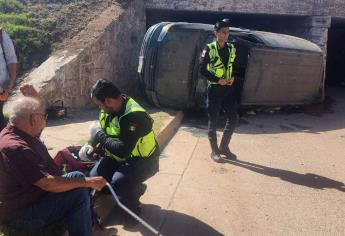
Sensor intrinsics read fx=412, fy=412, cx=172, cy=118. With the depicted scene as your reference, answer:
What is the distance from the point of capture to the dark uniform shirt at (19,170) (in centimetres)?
267

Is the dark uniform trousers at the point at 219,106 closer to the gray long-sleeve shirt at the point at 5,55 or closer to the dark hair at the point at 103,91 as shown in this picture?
the dark hair at the point at 103,91

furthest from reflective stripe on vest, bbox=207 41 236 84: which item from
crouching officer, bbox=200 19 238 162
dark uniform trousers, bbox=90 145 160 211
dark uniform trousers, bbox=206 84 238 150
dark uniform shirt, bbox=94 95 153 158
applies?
dark uniform shirt, bbox=94 95 153 158

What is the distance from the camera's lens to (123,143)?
3.69 metres

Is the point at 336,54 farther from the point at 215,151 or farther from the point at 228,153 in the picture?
the point at 215,151

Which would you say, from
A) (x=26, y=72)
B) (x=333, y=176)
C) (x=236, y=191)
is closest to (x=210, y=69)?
(x=236, y=191)

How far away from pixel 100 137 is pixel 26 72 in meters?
5.43

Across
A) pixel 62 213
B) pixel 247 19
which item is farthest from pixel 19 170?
pixel 247 19

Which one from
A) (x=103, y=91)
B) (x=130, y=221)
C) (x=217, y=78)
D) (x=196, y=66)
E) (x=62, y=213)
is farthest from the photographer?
(x=196, y=66)

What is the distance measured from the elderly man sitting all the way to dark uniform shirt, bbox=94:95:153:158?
2.20 ft

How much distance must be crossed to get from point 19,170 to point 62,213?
522 millimetres

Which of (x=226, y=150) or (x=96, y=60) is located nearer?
(x=226, y=150)

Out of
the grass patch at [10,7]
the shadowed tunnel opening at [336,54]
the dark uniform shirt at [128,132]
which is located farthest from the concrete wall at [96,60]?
the shadowed tunnel opening at [336,54]

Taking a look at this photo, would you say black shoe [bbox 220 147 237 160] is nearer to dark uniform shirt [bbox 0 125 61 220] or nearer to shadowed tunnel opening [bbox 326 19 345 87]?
dark uniform shirt [bbox 0 125 61 220]

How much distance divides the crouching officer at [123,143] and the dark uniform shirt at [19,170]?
0.83 metres
